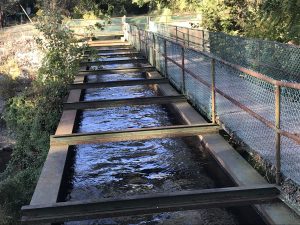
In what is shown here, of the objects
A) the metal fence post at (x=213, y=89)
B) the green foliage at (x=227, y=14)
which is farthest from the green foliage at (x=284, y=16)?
the green foliage at (x=227, y=14)

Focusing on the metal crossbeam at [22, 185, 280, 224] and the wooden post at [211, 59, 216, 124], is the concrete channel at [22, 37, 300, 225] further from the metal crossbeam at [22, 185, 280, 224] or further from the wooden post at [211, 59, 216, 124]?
the wooden post at [211, 59, 216, 124]

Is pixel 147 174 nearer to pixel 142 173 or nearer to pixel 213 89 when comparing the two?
pixel 142 173

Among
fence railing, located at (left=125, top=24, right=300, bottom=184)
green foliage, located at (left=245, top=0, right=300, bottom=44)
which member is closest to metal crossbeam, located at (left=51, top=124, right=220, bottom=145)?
fence railing, located at (left=125, top=24, right=300, bottom=184)

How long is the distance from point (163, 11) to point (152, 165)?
5427 cm

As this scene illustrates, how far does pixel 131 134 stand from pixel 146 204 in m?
2.98

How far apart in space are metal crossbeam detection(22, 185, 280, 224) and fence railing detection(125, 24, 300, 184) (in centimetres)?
43

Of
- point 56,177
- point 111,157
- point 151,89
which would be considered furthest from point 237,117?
point 151,89

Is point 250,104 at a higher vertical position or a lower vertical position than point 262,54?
lower

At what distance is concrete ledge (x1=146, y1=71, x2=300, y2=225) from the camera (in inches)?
205

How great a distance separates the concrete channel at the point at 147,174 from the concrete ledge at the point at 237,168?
1 centimetres

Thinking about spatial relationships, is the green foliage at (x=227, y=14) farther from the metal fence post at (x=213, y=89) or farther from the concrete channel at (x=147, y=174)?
the metal fence post at (x=213, y=89)

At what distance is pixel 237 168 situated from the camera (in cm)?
669

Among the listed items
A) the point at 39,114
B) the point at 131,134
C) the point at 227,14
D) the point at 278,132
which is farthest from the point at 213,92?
the point at 227,14

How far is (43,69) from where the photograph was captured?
1572cm
